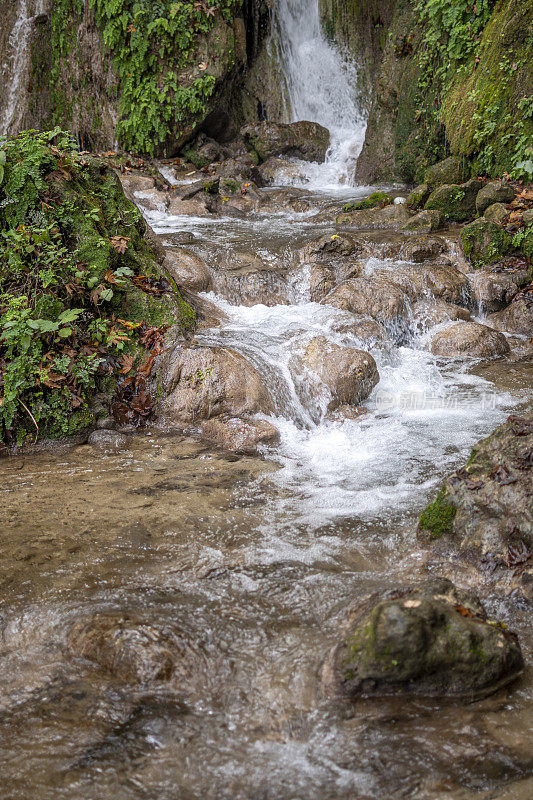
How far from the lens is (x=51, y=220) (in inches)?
253

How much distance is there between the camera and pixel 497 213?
9828mm

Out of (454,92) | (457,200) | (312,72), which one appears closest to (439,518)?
(457,200)

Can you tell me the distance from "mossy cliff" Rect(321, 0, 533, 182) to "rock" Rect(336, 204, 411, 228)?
1.50 m

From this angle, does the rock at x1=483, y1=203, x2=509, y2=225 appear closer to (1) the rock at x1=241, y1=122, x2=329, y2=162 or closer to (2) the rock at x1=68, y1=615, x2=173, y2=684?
(1) the rock at x1=241, y1=122, x2=329, y2=162

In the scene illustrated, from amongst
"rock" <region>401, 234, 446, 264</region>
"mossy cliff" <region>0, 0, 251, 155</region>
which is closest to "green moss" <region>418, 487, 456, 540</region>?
"rock" <region>401, 234, 446, 264</region>

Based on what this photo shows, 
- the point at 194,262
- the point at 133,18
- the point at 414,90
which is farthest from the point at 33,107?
the point at 194,262

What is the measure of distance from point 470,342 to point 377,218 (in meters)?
4.43

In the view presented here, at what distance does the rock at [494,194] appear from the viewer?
1014cm

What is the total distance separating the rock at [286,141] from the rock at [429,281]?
9.28 m

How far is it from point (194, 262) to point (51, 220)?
292 centimetres

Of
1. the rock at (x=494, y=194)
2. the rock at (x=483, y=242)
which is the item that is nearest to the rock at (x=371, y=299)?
the rock at (x=483, y=242)

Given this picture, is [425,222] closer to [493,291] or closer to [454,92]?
[493,291]

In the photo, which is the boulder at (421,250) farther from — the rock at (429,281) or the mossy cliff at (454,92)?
the mossy cliff at (454,92)

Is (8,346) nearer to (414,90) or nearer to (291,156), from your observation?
(414,90)
